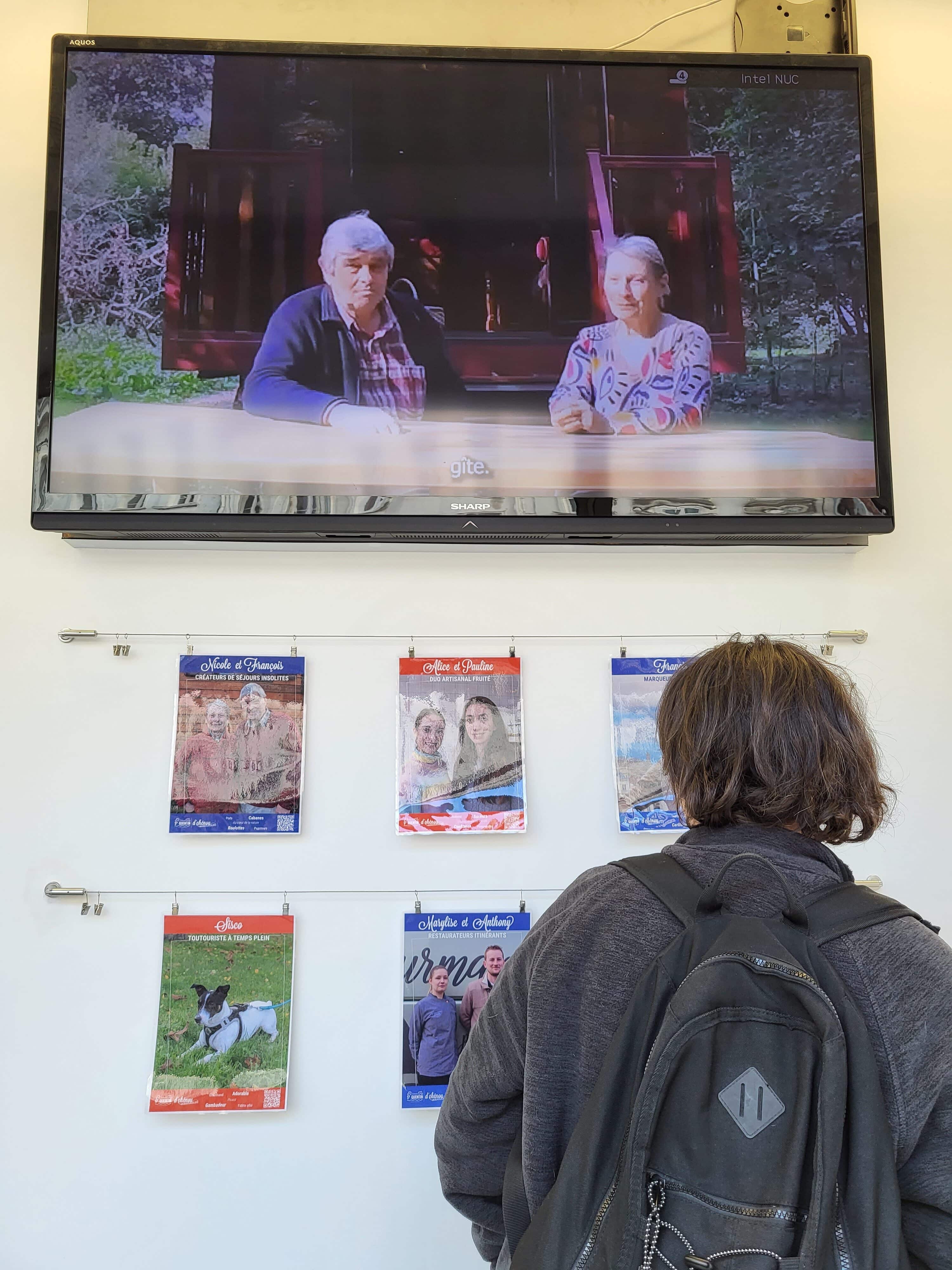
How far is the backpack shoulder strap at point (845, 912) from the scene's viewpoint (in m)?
0.93

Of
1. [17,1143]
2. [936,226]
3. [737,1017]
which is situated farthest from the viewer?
[936,226]

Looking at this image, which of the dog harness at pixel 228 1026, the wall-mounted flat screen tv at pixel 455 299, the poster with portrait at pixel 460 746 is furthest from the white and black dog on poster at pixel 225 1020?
the wall-mounted flat screen tv at pixel 455 299

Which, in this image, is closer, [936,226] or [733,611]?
[733,611]

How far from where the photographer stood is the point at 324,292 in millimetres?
1859

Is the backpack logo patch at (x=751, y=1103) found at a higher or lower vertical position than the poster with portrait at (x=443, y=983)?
higher

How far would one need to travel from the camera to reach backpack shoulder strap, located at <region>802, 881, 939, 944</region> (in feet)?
3.05

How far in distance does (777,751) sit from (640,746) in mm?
831

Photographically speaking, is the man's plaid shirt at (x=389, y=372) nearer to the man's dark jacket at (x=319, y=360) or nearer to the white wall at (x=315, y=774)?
the man's dark jacket at (x=319, y=360)

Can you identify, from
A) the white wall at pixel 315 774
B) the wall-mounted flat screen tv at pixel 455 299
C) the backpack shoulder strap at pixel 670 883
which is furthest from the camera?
the wall-mounted flat screen tv at pixel 455 299

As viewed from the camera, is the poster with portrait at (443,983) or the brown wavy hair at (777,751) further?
the poster with portrait at (443,983)

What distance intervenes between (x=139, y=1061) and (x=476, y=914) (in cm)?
61

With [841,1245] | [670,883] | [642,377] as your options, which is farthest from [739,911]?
[642,377]

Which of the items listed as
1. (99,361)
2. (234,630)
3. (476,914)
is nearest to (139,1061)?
(476,914)

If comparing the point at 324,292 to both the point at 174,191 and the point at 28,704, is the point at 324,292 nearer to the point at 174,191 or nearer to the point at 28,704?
the point at 174,191
